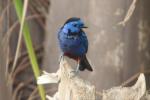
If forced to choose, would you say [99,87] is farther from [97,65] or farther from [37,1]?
[37,1]

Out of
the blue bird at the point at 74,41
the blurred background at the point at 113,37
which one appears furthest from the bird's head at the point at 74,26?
the blurred background at the point at 113,37

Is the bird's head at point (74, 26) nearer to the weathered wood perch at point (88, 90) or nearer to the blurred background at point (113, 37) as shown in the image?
the weathered wood perch at point (88, 90)

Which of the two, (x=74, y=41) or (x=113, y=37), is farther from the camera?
(x=113, y=37)

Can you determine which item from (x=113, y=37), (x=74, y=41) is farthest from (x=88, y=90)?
(x=113, y=37)

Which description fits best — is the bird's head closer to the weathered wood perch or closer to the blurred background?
the weathered wood perch

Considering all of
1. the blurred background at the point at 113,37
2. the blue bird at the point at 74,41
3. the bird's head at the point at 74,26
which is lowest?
the blurred background at the point at 113,37

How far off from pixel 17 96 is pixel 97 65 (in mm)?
708

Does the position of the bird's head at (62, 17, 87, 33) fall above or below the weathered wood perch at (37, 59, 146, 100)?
above

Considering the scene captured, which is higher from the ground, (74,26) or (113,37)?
(74,26)

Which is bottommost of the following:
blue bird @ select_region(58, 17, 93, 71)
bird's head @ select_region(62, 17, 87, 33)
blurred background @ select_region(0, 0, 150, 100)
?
blurred background @ select_region(0, 0, 150, 100)

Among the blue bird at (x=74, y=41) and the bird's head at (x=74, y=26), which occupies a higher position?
the bird's head at (x=74, y=26)

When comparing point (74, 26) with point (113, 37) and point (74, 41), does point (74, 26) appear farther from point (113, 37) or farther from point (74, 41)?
point (113, 37)

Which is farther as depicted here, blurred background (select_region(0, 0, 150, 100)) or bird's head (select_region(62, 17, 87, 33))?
blurred background (select_region(0, 0, 150, 100))

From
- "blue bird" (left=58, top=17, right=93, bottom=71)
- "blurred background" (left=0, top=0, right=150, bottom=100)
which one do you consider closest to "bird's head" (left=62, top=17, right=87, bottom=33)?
"blue bird" (left=58, top=17, right=93, bottom=71)
